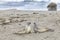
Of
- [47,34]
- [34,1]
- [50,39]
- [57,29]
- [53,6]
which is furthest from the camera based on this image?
[34,1]

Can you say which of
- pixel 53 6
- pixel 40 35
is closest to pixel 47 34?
pixel 40 35

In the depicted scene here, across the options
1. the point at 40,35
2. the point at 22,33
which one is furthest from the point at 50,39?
the point at 22,33

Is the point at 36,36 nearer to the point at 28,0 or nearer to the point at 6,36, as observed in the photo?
the point at 6,36

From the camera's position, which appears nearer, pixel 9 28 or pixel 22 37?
pixel 22 37

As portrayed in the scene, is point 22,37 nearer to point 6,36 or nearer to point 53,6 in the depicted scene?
point 6,36

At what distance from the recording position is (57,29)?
1245mm

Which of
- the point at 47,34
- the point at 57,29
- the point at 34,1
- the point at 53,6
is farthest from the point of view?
the point at 34,1

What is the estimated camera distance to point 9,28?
1.27 metres

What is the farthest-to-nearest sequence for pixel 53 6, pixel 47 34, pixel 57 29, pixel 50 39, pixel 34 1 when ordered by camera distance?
1. pixel 34 1
2. pixel 53 6
3. pixel 57 29
4. pixel 47 34
5. pixel 50 39

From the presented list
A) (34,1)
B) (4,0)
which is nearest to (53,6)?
(34,1)

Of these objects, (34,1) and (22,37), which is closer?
(22,37)

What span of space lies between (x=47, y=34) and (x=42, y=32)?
61mm

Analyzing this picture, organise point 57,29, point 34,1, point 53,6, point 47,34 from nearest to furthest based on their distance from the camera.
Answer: point 47,34
point 57,29
point 53,6
point 34,1

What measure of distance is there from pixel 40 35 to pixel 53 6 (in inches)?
89.7
